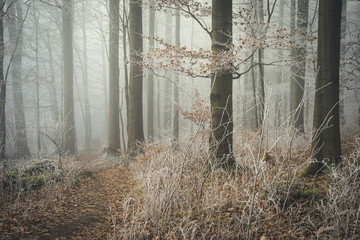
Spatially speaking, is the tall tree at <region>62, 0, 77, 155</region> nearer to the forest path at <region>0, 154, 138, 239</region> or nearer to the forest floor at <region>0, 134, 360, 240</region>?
the forest path at <region>0, 154, 138, 239</region>

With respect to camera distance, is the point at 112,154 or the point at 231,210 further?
the point at 112,154

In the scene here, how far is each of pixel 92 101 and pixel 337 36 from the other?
31.8m

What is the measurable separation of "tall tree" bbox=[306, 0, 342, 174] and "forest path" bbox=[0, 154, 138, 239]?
373 centimetres

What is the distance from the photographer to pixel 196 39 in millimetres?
19688

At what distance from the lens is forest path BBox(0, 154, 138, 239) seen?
3.36 metres

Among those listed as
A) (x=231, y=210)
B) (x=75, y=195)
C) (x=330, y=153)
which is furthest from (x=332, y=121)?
(x=75, y=195)

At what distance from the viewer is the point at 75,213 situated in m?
4.14

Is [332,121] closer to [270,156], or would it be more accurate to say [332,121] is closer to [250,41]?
[270,156]

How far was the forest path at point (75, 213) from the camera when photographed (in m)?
3.36

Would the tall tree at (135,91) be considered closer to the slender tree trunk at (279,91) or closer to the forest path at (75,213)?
the forest path at (75,213)

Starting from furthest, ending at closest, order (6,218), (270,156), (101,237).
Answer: (270,156), (6,218), (101,237)

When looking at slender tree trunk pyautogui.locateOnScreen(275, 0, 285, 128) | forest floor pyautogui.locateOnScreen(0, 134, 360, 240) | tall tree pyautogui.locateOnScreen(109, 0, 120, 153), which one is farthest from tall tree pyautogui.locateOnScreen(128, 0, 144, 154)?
slender tree trunk pyautogui.locateOnScreen(275, 0, 285, 128)

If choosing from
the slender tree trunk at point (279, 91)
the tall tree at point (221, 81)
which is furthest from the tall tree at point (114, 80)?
the slender tree trunk at point (279, 91)

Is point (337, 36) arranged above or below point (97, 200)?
above
